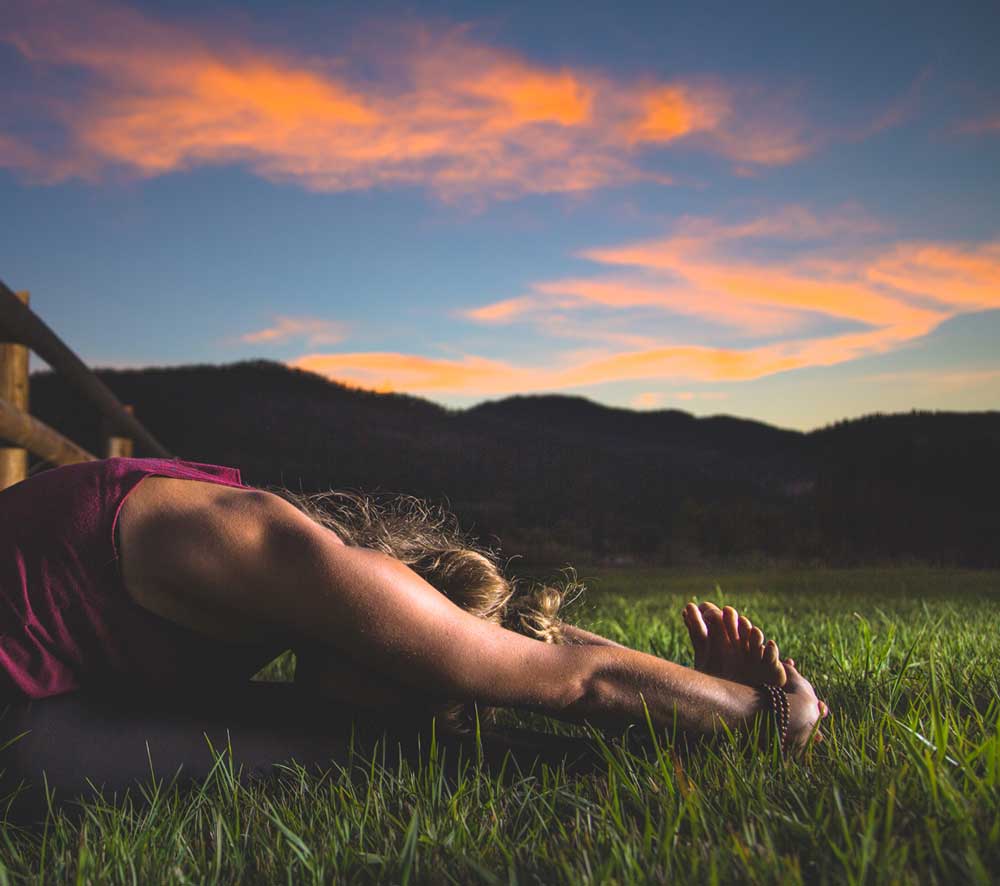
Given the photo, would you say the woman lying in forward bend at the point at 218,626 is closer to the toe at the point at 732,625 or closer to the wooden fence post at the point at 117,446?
the toe at the point at 732,625

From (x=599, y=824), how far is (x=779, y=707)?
1.82 ft

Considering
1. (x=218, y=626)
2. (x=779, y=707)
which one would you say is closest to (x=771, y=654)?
(x=779, y=707)

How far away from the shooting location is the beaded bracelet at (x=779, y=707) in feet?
5.43

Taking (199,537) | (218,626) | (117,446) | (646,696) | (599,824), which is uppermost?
(117,446)

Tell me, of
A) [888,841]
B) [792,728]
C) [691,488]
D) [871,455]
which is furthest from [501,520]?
[888,841]

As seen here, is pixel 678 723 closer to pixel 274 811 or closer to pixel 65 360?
pixel 274 811

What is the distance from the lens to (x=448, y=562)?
6.14 feet

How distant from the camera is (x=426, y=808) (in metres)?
1.47

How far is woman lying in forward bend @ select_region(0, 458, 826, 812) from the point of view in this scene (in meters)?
1.51

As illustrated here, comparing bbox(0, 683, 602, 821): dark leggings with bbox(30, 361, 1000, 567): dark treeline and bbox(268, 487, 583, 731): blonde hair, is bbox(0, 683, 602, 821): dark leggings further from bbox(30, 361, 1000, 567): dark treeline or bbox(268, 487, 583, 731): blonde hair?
bbox(30, 361, 1000, 567): dark treeline

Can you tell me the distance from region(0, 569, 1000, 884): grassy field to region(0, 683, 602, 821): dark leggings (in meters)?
0.05

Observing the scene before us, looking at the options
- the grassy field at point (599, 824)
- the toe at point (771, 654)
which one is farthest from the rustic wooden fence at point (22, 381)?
the toe at point (771, 654)

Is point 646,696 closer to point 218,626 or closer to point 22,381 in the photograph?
point 218,626

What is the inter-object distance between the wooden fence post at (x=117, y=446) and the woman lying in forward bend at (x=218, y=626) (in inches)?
207
